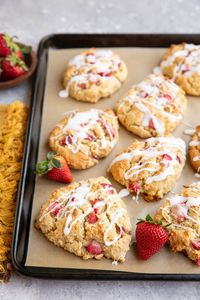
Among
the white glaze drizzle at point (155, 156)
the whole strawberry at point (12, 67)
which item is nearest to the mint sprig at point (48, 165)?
the white glaze drizzle at point (155, 156)

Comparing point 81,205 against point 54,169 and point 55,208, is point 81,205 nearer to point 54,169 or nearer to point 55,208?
point 55,208

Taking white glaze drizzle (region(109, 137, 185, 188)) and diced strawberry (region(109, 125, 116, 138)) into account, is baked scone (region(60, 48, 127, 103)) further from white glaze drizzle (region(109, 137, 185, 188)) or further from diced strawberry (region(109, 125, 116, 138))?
white glaze drizzle (region(109, 137, 185, 188))

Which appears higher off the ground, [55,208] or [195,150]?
[195,150]

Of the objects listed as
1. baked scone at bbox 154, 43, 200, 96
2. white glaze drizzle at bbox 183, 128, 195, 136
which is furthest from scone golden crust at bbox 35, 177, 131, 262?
baked scone at bbox 154, 43, 200, 96

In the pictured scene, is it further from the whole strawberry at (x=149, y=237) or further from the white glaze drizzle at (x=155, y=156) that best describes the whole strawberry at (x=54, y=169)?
the whole strawberry at (x=149, y=237)

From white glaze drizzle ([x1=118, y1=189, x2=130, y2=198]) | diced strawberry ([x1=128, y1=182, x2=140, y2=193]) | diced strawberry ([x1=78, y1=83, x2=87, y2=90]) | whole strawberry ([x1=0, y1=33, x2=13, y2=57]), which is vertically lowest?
white glaze drizzle ([x1=118, y1=189, x2=130, y2=198])

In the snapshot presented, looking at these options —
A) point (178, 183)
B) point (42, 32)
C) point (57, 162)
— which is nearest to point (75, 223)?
point (57, 162)

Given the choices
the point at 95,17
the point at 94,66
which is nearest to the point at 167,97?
the point at 94,66
